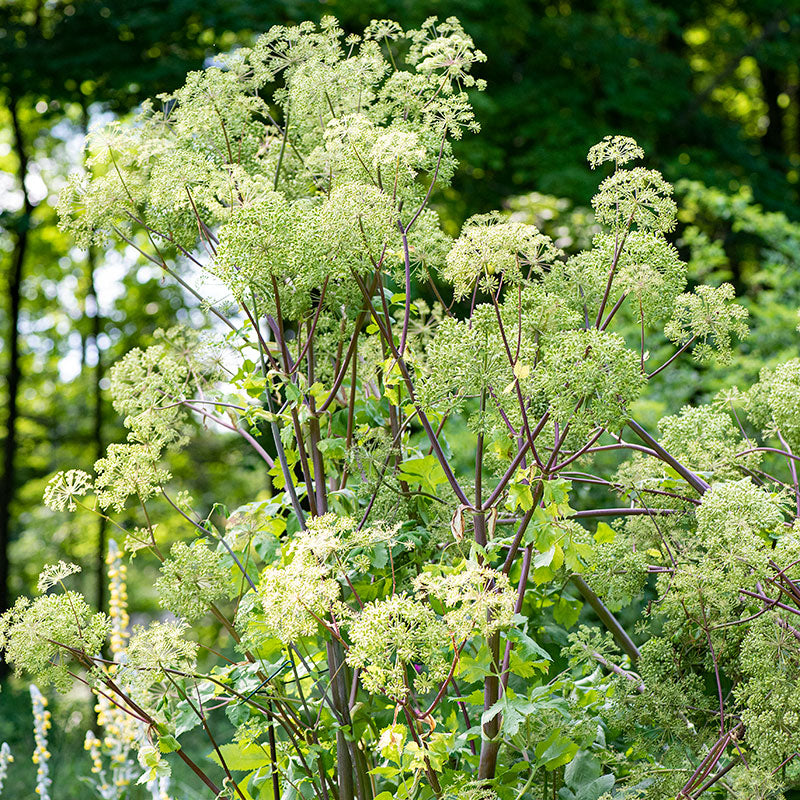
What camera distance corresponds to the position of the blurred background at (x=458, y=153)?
7.47m

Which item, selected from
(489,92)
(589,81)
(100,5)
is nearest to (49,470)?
(100,5)

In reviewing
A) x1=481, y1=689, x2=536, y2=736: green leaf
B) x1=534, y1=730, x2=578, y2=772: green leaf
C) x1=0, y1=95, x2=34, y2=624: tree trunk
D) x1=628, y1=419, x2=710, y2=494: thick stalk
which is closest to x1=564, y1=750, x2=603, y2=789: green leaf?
x1=534, y1=730, x2=578, y2=772: green leaf

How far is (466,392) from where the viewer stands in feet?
5.18

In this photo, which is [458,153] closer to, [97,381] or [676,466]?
[97,381]

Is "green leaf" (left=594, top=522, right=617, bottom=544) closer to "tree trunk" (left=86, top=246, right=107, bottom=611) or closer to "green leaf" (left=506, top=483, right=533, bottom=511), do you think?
"green leaf" (left=506, top=483, right=533, bottom=511)

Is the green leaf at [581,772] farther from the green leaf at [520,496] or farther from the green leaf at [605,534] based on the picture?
the green leaf at [520,496]

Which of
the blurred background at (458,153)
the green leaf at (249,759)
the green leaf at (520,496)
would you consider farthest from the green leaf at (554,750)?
the blurred background at (458,153)

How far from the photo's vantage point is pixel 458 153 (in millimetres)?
8078

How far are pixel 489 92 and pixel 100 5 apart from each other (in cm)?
387

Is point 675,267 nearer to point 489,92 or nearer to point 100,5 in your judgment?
point 489,92

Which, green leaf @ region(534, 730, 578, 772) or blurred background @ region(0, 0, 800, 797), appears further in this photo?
blurred background @ region(0, 0, 800, 797)

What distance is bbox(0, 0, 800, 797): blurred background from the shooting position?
7469 millimetres

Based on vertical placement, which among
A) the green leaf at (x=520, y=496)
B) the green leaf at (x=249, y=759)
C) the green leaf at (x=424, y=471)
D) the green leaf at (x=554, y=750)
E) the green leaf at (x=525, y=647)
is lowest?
the green leaf at (x=554, y=750)

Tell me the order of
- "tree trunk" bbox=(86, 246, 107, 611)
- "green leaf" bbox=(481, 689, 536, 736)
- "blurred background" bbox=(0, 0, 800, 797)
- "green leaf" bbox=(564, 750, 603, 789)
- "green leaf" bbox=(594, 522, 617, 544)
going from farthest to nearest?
1. "tree trunk" bbox=(86, 246, 107, 611)
2. "blurred background" bbox=(0, 0, 800, 797)
3. "green leaf" bbox=(594, 522, 617, 544)
4. "green leaf" bbox=(564, 750, 603, 789)
5. "green leaf" bbox=(481, 689, 536, 736)
